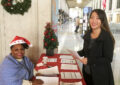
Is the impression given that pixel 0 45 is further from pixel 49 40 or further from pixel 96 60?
pixel 96 60

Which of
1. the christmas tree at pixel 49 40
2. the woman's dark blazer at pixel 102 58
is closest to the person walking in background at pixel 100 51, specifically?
the woman's dark blazer at pixel 102 58

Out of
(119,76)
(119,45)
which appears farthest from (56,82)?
(119,45)

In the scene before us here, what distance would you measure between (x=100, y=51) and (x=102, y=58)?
0.09 meters

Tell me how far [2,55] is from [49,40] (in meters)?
1.27

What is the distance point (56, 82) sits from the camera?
1.52 metres

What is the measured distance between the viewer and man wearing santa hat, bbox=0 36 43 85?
4.50 feet

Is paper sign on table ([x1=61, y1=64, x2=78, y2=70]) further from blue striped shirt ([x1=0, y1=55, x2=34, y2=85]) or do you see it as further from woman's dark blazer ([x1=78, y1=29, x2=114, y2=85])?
blue striped shirt ([x1=0, y1=55, x2=34, y2=85])

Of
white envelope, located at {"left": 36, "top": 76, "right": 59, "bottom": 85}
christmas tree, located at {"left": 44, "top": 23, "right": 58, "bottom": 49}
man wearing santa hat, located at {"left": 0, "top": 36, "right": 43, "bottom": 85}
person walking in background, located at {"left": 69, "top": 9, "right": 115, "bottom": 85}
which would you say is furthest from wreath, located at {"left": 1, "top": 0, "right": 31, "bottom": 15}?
white envelope, located at {"left": 36, "top": 76, "right": 59, "bottom": 85}

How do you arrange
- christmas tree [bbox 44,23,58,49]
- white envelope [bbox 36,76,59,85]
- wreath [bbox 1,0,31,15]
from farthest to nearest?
wreath [bbox 1,0,31,15] < christmas tree [bbox 44,23,58,49] < white envelope [bbox 36,76,59,85]

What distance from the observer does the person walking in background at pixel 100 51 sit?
61.8 inches

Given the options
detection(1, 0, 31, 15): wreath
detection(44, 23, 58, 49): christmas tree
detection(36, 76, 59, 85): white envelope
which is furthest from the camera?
detection(1, 0, 31, 15): wreath

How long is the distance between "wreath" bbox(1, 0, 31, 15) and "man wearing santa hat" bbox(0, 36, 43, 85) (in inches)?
57.8

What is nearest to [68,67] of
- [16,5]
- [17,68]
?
[17,68]

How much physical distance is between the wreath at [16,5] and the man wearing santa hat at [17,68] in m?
1.47
